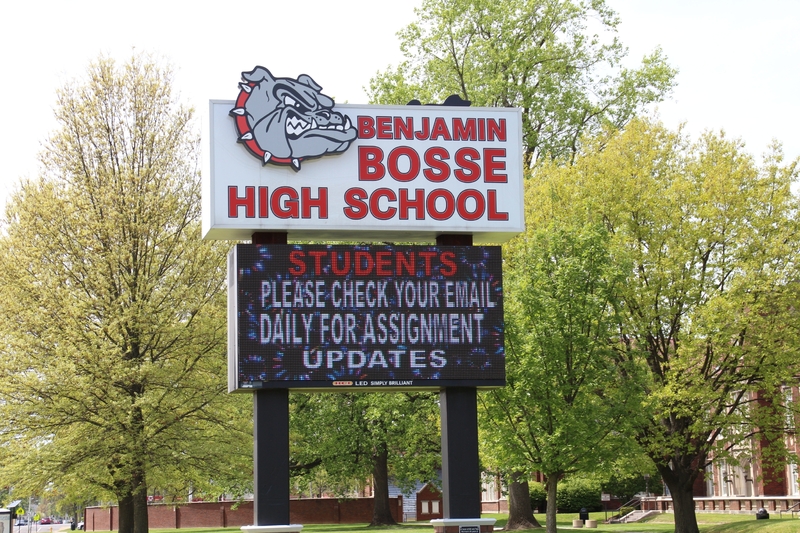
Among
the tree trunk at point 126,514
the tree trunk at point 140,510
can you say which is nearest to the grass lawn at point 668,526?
the tree trunk at point 126,514

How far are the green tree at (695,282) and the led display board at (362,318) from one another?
12.6m

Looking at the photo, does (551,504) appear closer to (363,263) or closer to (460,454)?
(460,454)

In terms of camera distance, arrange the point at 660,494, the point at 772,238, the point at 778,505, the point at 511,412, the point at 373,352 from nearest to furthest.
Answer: the point at 373,352 → the point at 511,412 → the point at 772,238 → the point at 778,505 → the point at 660,494

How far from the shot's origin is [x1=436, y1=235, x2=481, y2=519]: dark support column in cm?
2195

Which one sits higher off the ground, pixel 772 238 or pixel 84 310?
pixel 772 238

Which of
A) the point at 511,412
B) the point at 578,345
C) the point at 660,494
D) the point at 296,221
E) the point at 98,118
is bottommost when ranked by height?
the point at 660,494

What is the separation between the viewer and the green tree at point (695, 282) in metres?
33.9

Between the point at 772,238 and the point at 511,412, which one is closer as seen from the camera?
the point at 511,412

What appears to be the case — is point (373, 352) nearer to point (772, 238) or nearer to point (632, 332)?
point (632, 332)

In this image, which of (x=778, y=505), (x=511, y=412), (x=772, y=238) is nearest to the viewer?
(x=511, y=412)

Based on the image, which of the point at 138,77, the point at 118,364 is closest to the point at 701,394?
the point at 118,364

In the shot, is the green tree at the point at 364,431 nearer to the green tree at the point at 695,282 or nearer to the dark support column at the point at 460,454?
the green tree at the point at 695,282

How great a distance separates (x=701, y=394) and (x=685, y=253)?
496 centimetres

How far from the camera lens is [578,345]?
31.8 metres
